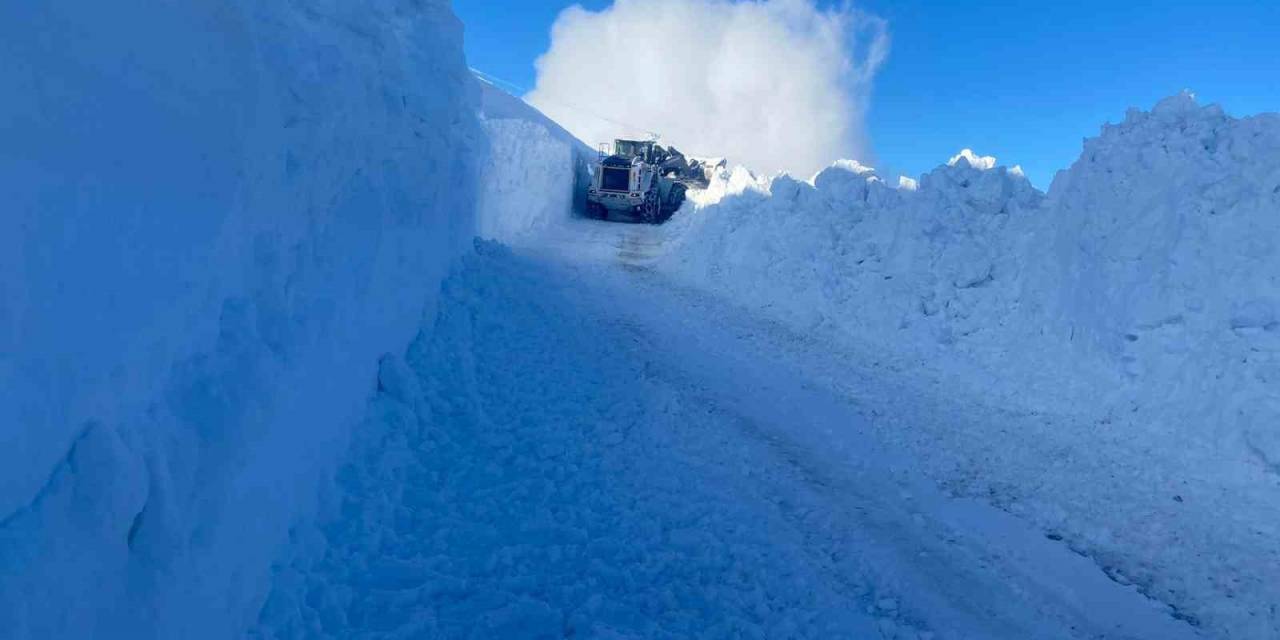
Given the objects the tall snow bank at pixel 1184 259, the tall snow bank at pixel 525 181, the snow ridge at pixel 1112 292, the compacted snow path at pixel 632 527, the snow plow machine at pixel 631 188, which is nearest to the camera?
the compacted snow path at pixel 632 527

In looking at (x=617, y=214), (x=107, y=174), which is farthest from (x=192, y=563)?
(x=617, y=214)

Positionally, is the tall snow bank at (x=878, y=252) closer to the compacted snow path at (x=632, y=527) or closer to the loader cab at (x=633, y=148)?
the compacted snow path at (x=632, y=527)

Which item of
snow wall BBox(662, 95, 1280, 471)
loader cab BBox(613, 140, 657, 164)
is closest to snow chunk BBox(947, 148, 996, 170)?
snow wall BBox(662, 95, 1280, 471)

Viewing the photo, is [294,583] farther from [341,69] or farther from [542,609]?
[341,69]

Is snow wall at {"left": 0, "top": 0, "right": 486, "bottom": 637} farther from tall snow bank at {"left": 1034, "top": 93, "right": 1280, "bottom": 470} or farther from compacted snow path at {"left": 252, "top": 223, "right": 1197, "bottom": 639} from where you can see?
tall snow bank at {"left": 1034, "top": 93, "right": 1280, "bottom": 470}

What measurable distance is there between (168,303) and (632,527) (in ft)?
11.3

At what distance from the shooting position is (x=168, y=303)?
3428 millimetres

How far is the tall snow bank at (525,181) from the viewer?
16.4 meters

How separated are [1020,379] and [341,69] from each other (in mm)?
9741

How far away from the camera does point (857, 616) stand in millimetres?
4820

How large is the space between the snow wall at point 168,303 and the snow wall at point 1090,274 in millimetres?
9187

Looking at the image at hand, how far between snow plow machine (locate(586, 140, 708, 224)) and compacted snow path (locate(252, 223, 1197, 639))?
18.4 meters

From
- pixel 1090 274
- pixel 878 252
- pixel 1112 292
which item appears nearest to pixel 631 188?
pixel 878 252

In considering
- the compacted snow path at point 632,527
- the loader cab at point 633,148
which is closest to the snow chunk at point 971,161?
the compacted snow path at point 632,527
